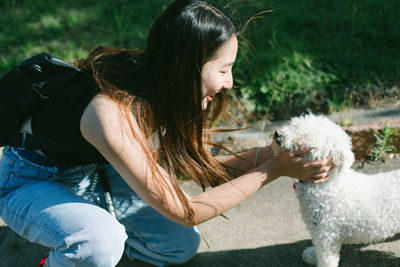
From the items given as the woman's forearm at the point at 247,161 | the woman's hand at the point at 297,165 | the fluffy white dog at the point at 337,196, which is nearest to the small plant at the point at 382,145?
the fluffy white dog at the point at 337,196

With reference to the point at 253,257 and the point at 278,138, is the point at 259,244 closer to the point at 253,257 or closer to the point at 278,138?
the point at 253,257

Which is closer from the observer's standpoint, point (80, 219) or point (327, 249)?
point (80, 219)

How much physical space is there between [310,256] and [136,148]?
1165mm

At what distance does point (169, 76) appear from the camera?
65.6 inches

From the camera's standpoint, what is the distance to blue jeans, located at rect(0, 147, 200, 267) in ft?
5.82

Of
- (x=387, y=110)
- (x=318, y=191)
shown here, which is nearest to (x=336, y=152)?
(x=318, y=191)

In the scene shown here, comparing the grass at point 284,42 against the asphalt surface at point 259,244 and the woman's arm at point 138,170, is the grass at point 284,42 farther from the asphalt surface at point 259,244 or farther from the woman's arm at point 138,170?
the woman's arm at point 138,170

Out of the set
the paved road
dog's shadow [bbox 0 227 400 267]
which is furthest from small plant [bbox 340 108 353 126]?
dog's shadow [bbox 0 227 400 267]

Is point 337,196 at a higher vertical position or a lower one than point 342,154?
lower

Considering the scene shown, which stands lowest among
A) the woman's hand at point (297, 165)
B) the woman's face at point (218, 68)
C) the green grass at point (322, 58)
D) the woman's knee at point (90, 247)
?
the green grass at point (322, 58)

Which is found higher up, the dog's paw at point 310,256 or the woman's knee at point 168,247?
the woman's knee at point 168,247

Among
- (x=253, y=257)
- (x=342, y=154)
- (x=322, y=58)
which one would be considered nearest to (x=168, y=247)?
(x=253, y=257)

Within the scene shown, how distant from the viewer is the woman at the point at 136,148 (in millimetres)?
1633

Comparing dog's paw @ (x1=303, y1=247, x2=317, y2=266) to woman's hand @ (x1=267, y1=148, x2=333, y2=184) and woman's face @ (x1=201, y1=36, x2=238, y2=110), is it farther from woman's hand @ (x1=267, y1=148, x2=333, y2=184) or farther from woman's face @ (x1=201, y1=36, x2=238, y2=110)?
woman's face @ (x1=201, y1=36, x2=238, y2=110)
